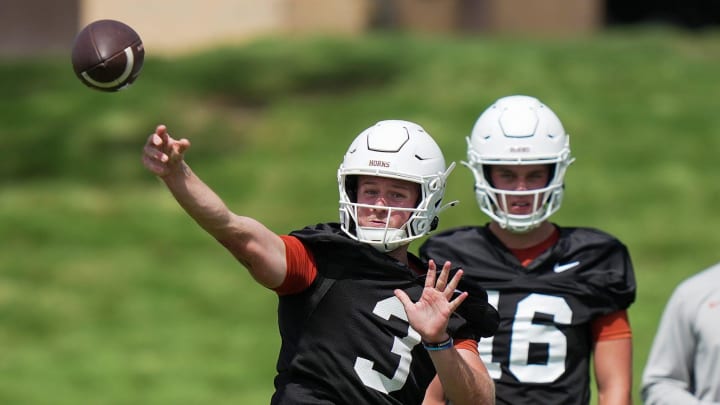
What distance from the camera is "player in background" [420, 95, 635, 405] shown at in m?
5.27

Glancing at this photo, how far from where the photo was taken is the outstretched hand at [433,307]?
4.24 meters

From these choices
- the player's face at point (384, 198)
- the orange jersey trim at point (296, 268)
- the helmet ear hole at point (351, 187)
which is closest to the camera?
the orange jersey trim at point (296, 268)

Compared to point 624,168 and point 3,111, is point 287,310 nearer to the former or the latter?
point 624,168

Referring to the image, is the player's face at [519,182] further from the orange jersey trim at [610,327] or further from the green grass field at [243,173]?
the green grass field at [243,173]

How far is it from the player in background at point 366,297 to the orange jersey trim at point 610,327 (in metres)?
0.82

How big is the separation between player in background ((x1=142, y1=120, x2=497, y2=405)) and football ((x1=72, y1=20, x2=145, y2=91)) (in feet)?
2.54

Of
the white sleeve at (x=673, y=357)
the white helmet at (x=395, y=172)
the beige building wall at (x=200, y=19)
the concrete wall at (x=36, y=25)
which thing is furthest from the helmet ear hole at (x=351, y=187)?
the concrete wall at (x=36, y=25)

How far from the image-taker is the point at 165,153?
4242 mm

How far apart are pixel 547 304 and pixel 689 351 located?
0.65 meters

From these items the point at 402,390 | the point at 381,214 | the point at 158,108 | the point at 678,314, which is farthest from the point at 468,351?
the point at 158,108

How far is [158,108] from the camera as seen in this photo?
17406 millimetres

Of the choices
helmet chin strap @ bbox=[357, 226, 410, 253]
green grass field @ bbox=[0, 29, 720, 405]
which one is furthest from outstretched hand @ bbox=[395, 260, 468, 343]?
green grass field @ bbox=[0, 29, 720, 405]

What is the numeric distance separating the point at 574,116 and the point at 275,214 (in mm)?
4596

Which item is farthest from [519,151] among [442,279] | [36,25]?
[36,25]
